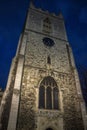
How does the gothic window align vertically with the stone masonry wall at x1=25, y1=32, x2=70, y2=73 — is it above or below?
above

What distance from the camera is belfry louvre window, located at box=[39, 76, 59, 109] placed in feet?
34.8

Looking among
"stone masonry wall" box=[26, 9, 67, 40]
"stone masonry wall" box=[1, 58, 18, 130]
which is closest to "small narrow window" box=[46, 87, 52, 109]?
"stone masonry wall" box=[1, 58, 18, 130]

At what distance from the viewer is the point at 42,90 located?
1132cm

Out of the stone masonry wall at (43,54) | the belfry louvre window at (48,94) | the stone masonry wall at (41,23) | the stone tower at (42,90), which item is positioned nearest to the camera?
the stone tower at (42,90)

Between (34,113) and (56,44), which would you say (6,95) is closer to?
(34,113)

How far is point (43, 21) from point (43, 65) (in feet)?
36.2

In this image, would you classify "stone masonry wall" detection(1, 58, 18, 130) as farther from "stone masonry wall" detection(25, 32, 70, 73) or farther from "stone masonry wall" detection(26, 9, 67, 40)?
"stone masonry wall" detection(26, 9, 67, 40)

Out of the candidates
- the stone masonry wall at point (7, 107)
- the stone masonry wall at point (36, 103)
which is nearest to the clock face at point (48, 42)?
the stone masonry wall at point (36, 103)

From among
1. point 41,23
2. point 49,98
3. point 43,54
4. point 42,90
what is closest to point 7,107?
point 42,90

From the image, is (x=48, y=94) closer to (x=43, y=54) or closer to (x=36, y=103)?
(x=36, y=103)

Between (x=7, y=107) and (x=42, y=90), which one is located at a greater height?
(x=42, y=90)

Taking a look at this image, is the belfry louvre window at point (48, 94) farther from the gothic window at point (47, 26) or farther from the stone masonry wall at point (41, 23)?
the gothic window at point (47, 26)

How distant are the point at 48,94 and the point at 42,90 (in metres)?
0.74

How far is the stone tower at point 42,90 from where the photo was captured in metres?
9.23
